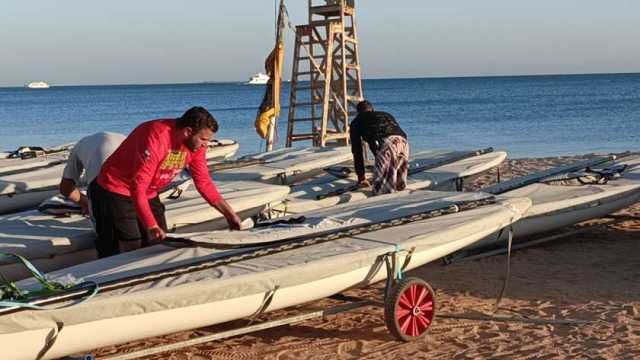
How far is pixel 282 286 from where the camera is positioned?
5215mm

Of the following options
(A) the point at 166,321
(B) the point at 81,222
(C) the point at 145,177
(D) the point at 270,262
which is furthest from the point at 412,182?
(A) the point at 166,321

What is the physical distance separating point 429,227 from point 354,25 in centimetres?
1247

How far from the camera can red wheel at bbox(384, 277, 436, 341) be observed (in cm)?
566

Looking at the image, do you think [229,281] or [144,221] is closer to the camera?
[229,281]

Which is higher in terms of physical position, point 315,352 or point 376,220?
point 376,220

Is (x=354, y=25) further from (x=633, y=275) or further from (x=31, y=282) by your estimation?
(x=31, y=282)

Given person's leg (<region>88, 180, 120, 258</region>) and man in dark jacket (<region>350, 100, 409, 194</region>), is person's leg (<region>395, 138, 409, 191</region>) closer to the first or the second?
man in dark jacket (<region>350, 100, 409, 194</region>)

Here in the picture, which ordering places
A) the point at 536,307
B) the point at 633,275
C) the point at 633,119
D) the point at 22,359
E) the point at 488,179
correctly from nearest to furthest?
1. the point at 22,359
2. the point at 536,307
3. the point at 633,275
4. the point at 488,179
5. the point at 633,119

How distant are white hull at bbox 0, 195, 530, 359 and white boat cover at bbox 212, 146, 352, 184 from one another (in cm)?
459

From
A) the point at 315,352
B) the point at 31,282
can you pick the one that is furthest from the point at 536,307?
the point at 31,282

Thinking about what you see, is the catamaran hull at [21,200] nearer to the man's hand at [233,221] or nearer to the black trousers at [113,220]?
the black trousers at [113,220]

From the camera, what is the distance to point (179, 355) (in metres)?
5.70

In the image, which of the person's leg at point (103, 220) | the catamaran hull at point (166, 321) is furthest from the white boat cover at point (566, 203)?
the person's leg at point (103, 220)

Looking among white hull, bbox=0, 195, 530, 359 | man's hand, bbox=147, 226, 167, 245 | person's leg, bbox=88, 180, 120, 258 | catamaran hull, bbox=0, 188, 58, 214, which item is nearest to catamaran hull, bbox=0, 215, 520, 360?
white hull, bbox=0, 195, 530, 359
